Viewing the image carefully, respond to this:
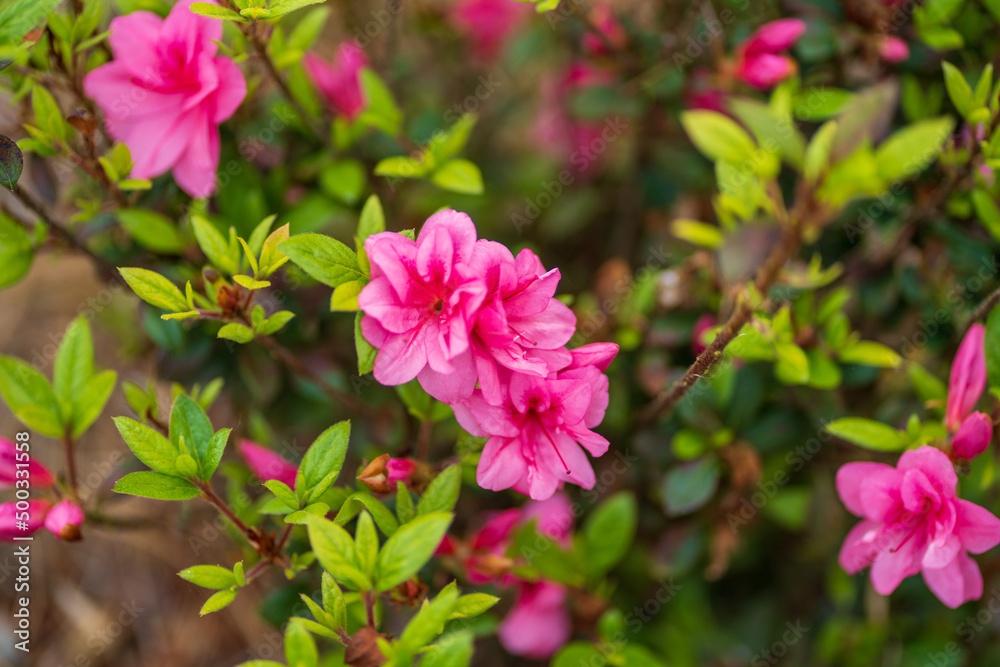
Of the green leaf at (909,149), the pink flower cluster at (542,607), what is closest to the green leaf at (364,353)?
the pink flower cluster at (542,607)

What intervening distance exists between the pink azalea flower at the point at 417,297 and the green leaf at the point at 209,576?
0.36 metres

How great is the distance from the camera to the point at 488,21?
2.39m

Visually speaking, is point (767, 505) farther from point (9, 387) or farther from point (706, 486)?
point (9, 387)

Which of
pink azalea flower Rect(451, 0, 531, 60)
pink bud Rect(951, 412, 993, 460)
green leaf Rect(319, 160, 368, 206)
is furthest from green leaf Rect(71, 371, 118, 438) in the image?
pink azalea flower Rect(451, 0, 531, 60)

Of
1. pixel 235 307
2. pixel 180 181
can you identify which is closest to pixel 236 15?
pixel 180 181

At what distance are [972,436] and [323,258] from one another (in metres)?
0.90

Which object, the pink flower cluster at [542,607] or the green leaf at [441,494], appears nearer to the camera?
the green leaf at [441,494]

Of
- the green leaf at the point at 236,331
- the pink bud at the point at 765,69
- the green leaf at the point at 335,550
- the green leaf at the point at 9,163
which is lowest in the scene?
the green leaf at the point at 335,550

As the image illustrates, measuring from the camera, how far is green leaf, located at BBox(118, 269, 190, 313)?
97 cm

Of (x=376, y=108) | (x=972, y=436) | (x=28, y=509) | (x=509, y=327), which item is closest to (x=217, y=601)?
(x=28, y=509)

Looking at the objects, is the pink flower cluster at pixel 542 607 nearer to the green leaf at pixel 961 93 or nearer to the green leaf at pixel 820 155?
the green leaf at pixel 820 155

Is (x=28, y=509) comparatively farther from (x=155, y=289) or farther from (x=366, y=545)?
(x=366, y=545)

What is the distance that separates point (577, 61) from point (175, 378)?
126 cm

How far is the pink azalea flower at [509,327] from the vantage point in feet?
Result: 2.87
